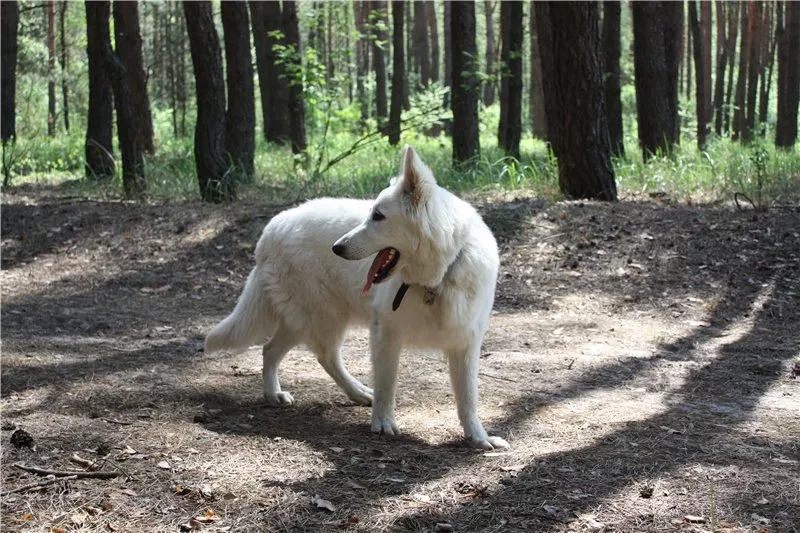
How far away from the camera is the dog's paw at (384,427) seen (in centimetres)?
497

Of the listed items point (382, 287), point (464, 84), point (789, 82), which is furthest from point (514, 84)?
point (382, 287)

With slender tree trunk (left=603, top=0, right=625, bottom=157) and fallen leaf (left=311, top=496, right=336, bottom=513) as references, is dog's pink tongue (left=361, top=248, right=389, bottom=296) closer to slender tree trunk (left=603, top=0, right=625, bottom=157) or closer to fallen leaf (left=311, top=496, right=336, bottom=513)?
fallen leaf (left=311, top=496, right=336, bottom=513)

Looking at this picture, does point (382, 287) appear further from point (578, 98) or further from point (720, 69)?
point (720, 69)

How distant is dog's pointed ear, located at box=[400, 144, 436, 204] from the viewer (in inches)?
173

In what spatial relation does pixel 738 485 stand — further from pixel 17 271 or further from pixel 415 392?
pixel 17 271

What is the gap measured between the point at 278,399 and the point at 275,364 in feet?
0.78

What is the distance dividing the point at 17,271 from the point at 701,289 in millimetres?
7626

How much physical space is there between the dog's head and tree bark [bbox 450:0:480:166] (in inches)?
391

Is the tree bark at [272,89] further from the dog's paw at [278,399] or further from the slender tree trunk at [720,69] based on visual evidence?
the dog's paw at [278,399]

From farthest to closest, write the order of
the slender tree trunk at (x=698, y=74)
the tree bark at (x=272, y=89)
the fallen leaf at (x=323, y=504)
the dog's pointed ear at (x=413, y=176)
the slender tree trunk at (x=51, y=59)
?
1. the slender tree trunk at (x=51, y=59)
2. the tree bark at (x=272, y=89)
3. the slender tree trunk at (x=698, y=74)
4. the dog's pointed ear at (x=413, y=176)
5. the fallen leaf at (x=323, y=504)

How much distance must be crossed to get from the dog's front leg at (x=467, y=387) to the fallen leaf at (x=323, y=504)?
1.20 metres

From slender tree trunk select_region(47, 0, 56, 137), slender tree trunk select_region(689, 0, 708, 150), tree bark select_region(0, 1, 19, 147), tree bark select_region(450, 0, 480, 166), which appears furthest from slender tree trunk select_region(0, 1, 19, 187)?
slender tree trunk select_region(689, 0, 708, 150)

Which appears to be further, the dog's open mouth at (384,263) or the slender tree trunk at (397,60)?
the slender tree trunk at (397,60)

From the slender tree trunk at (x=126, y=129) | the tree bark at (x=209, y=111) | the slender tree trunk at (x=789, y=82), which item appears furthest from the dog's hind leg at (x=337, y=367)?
the slender tree trunk at (x=789, y=82)
